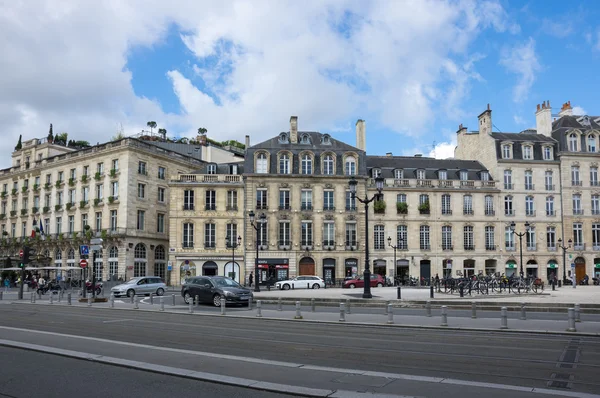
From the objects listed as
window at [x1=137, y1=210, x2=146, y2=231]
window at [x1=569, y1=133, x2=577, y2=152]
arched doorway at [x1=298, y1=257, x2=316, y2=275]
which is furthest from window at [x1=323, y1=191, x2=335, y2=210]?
window at [x1=569, y1=133, x2=577, y2=152]

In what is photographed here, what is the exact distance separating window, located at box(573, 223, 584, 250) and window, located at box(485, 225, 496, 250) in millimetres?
8697

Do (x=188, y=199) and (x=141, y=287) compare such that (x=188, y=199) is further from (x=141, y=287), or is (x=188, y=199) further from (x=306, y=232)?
(x=141, y=287)

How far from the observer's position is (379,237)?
5384 cm

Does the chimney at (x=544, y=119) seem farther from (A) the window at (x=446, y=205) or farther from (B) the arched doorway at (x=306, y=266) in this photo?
(B) the arched doorway at (x=306, y=266)

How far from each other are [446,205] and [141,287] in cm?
3161

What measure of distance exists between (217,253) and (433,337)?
39285 millimetres

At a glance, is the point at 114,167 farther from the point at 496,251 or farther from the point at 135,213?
the point at 496,251

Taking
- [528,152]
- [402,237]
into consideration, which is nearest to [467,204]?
[402,237]

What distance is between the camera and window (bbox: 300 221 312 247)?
173 ft

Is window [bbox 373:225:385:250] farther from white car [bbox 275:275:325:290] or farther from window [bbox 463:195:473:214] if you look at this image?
white car [bbox 275:275:325:290]

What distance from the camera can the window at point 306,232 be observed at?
52.8m

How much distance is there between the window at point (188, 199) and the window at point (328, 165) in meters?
13.1

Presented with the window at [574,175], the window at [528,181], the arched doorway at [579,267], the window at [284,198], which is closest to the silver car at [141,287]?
the window at [284,198]

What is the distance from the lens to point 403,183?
5469 cm
